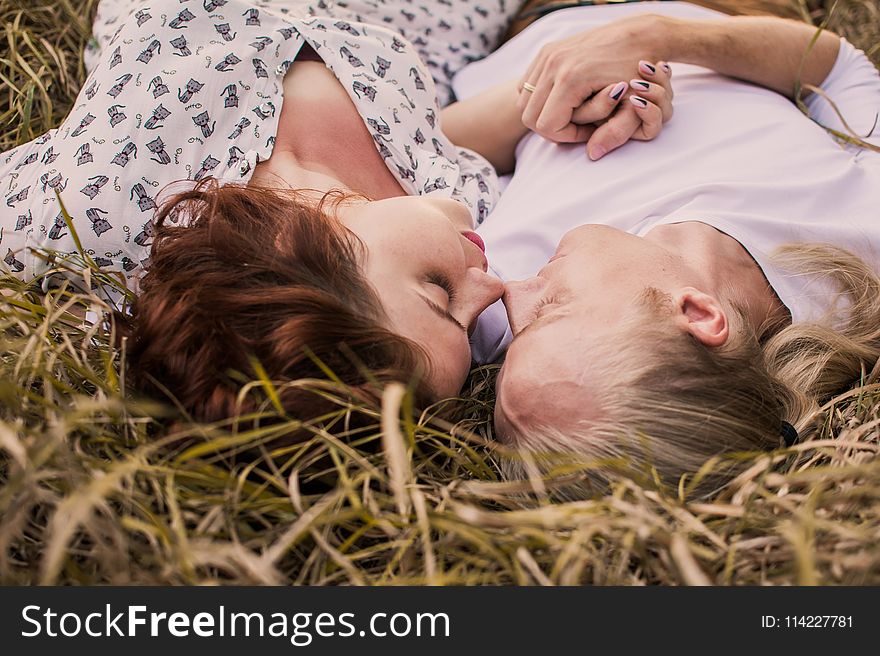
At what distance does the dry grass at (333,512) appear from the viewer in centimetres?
77

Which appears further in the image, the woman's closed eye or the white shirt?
the white shirt

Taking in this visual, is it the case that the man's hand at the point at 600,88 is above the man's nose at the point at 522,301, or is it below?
above

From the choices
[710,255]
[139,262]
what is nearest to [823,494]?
[710,255]

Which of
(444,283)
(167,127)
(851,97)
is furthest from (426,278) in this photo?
→ (851,97)

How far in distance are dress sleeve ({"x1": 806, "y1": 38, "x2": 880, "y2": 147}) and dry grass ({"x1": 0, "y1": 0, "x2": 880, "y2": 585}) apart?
88cm

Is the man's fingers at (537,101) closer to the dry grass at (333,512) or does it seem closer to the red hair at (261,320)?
the red hair at (261,320)

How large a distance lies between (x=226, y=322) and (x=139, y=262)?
418mm

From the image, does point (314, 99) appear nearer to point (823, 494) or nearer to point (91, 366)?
point (91, 366)

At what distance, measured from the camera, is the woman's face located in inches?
A: 42.4

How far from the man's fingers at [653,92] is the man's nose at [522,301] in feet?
1.61

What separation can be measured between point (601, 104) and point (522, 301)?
19.7 inches

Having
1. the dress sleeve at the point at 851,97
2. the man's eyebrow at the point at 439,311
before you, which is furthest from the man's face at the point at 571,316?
the dress sleeve at the point at 851,97

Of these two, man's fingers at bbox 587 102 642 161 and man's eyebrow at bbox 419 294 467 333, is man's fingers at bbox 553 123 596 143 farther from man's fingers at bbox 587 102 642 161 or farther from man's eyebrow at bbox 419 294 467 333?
man's eyebrow at bbox 419 294 467 333

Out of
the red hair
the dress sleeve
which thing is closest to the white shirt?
the dress sleeve
